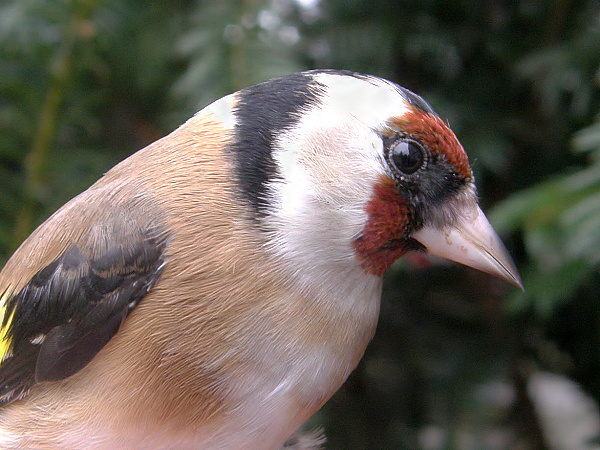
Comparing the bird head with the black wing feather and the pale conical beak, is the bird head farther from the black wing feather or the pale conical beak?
the black wing feather

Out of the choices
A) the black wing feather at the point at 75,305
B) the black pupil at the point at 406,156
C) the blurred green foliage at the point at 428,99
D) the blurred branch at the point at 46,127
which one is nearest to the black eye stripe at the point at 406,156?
the black pupil at the point at 406,156

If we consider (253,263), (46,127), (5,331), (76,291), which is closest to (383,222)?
(253,263)

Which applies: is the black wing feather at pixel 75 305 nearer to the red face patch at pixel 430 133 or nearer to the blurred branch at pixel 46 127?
the red face patch at pixel 430 133

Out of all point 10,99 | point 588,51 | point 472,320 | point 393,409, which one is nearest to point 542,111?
point 588,51

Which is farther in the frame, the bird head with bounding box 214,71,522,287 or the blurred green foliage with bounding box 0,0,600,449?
the blurred green foliage with bounding box 0,0,600,449

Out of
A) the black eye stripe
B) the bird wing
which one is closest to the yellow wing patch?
the bird wing

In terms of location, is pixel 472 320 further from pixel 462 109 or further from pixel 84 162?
pixel 84 162
